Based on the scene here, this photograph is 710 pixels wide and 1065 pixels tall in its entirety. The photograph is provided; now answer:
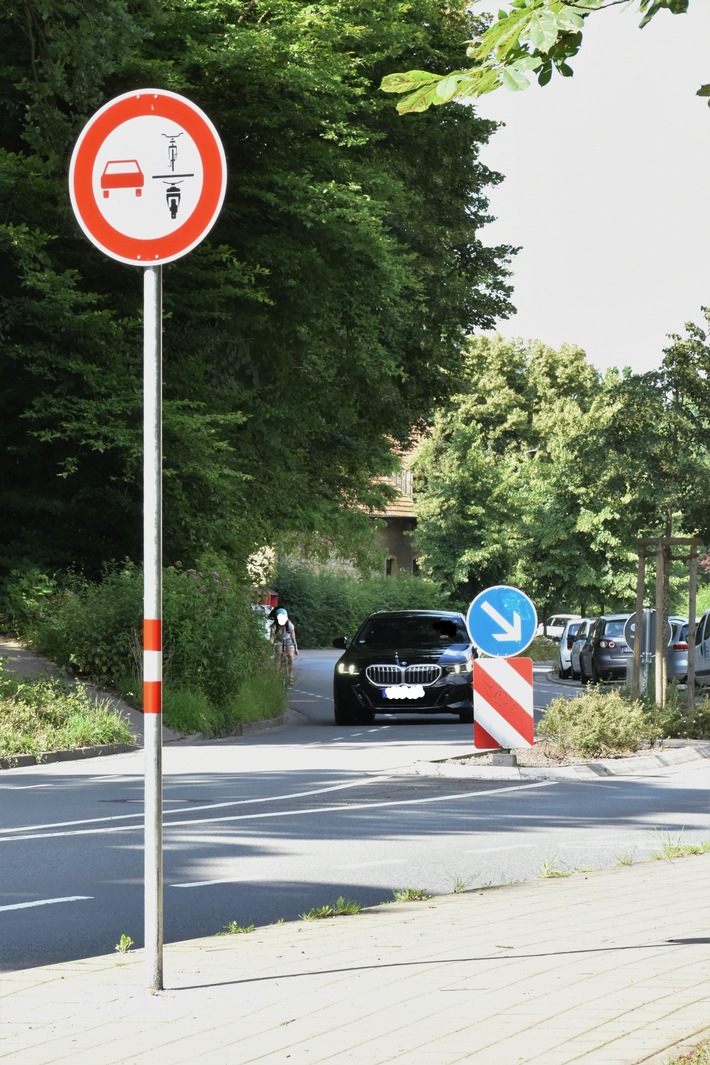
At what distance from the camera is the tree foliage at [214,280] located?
24656mm

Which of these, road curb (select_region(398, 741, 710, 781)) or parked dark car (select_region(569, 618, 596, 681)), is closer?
road curb (select_region(398, 741, 710, 781))

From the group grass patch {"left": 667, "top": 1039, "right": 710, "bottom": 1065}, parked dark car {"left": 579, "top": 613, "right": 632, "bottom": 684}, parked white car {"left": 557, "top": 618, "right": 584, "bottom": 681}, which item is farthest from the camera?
parked white car {"left": 557, "top": 618, "right": 584, "bottom": 681}

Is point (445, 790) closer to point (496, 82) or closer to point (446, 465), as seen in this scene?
point (496, 82)

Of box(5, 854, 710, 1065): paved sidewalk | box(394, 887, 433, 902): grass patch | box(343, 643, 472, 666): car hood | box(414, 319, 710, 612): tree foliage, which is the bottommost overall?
box(394, 887, 433, 902): grass patch

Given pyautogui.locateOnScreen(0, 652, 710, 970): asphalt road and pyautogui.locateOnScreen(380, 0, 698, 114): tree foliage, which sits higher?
pyautogui.locateOnScreen(380, 0, 698, 114): tree foliage

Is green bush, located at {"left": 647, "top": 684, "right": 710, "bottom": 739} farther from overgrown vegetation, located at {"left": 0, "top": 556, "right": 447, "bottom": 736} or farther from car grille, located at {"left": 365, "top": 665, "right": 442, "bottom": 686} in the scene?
overgrown vegetation, located at {"left": 0, "top": 556, "right": 447, "bottom": 736}

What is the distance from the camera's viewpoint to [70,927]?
8.19m

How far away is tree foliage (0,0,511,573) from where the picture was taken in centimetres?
2466

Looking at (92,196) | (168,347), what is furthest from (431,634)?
A: (92,196)

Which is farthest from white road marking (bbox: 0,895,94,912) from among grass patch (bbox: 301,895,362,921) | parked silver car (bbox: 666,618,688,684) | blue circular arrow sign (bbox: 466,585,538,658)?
parked silver car (bbox: 666,618,688,684)

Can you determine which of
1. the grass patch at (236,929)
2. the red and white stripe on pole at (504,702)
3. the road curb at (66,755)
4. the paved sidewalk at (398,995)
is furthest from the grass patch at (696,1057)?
the road curb at (66,755)

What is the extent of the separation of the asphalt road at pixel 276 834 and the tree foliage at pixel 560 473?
20250mm

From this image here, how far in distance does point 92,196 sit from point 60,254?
66.8ft

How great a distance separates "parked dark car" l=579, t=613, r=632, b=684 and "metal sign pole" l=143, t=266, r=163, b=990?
107 ft
